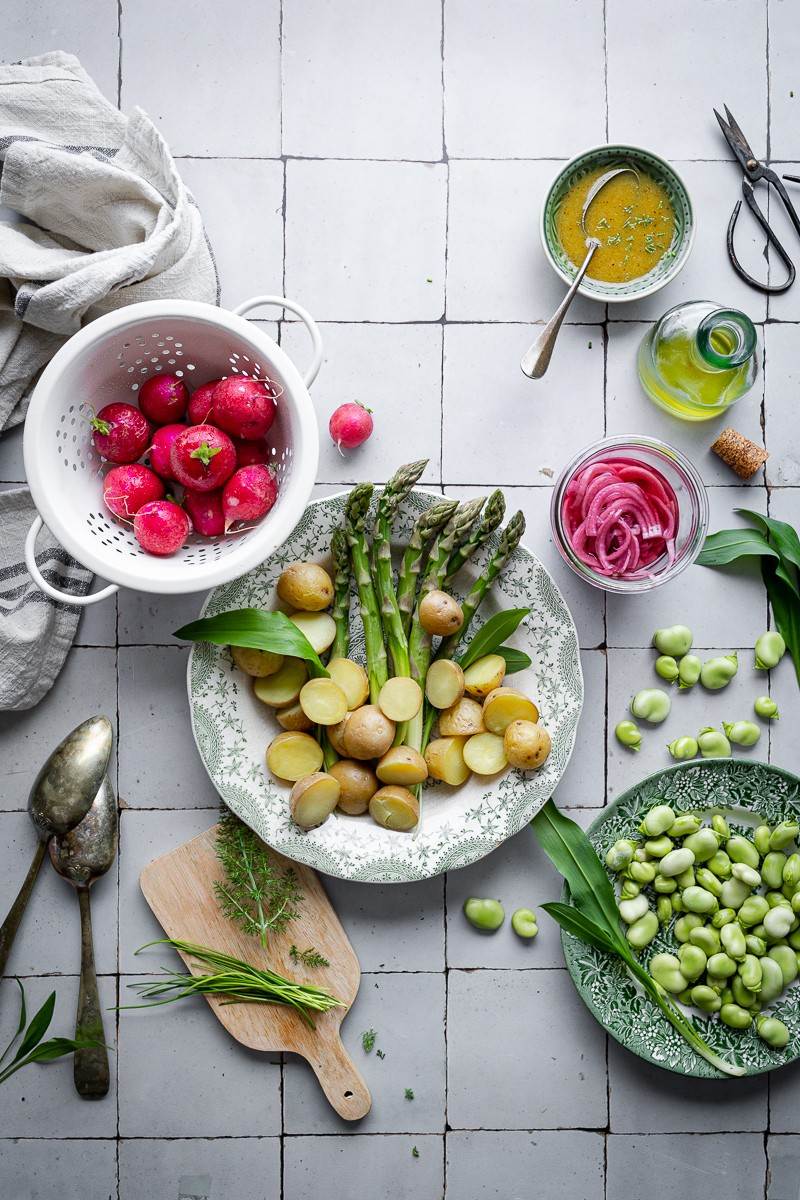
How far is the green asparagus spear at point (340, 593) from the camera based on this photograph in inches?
51.4

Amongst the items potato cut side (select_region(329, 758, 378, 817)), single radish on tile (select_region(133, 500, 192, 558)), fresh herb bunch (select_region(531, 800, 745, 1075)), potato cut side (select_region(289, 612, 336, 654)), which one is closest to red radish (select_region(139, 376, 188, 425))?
single radish on tile (select_region(133, 500, 192, 558))

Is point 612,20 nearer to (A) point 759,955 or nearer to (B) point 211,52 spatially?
(B) point 211,52

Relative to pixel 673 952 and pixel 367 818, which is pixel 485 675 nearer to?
pixel 367 818

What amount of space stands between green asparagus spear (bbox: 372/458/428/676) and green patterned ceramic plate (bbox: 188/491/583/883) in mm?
28

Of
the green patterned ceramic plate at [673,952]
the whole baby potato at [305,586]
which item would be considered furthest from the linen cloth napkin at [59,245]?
the green patterned ceramic plate at [673,952]

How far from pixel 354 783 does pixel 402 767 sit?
79mm

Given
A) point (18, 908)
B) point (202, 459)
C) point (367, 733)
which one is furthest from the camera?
point (18, 908)

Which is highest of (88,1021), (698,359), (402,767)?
(698,359)

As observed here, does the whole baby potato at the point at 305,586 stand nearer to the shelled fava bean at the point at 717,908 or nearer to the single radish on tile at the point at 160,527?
the single radish on tile at the point at 160,527

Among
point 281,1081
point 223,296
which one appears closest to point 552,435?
point 223,296

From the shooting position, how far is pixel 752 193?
4.55 feet

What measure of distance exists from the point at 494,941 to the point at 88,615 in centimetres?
82

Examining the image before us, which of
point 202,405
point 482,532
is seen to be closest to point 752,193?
point 482,532

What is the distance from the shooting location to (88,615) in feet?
4.57
